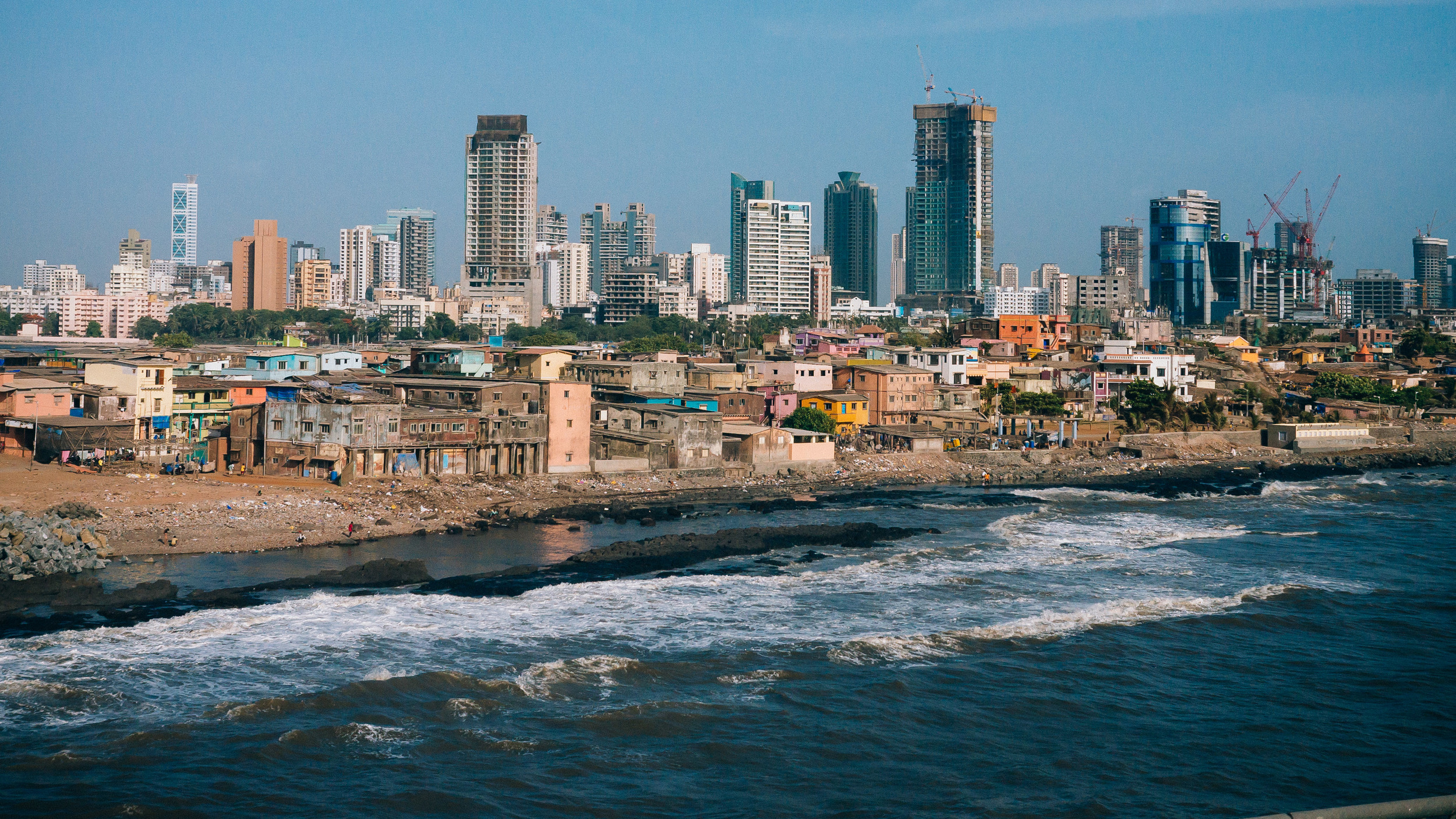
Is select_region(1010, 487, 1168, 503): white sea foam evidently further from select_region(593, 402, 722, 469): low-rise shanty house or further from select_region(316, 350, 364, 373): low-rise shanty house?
select_region(316, 350, 364, 373): low-rise shanty house

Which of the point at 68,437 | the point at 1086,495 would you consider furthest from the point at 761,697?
the point at 1086,495

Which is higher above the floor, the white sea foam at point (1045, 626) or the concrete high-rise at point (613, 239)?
the concrete high-rise at point (613, 239)

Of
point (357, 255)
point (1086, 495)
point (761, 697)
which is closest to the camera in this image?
point (761, 697)

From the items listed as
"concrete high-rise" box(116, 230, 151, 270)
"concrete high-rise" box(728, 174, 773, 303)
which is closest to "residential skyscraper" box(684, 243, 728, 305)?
"concrete high-rise" box(728, 174, 773, 303)

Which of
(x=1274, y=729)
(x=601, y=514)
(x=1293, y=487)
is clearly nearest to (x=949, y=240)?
(x=1293, y=487)

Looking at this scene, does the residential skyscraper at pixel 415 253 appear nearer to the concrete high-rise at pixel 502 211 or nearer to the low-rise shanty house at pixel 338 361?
the concrete high-rise at pixel 502 211

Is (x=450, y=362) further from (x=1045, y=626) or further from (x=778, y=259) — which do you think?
(x=778, y=259)

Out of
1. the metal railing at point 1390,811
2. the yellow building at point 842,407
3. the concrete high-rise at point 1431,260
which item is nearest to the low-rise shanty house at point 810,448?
the yellow building at point 842,407
